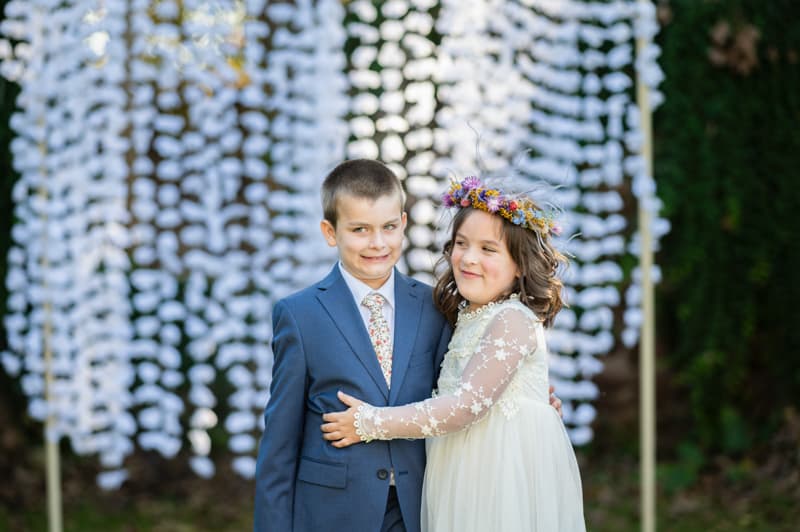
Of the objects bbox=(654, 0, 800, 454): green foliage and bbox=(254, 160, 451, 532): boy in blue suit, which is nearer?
bbox=(254, 160, 451, 532): boy in blue suit

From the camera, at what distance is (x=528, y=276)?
1.91 metres

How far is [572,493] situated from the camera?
1.91 m

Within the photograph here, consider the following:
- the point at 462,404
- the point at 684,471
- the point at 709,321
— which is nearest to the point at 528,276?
the point at 462,404

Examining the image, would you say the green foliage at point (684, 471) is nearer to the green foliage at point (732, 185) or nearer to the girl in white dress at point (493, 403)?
the green foliage at point (732, 185)

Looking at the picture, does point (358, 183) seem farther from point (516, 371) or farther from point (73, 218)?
point (73, 218)

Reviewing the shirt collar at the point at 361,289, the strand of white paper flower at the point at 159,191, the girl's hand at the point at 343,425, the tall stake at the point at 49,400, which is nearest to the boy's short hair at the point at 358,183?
the shirt collar at the point at 361,289

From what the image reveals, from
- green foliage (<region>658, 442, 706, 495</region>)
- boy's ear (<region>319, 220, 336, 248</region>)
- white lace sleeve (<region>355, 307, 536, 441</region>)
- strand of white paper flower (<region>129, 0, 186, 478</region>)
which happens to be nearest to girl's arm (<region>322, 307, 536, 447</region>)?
white lace sleeve (<region>355, 307, 536, 441</region>)

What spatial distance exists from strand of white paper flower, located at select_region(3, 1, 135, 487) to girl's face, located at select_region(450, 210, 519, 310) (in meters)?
2.10

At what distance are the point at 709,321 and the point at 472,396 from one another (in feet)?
8.54

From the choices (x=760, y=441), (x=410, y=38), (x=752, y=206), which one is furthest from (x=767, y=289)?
(x=410, y=38)

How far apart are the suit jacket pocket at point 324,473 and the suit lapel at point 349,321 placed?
6.9 inches

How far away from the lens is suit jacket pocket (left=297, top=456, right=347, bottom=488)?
1.74 meters

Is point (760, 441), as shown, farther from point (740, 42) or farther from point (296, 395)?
point (296, 395)

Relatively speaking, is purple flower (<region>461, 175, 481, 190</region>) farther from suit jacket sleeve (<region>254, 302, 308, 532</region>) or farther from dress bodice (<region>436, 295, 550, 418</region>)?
suit jacket sleeve (<region>254, 302, 308, 532</region>)
